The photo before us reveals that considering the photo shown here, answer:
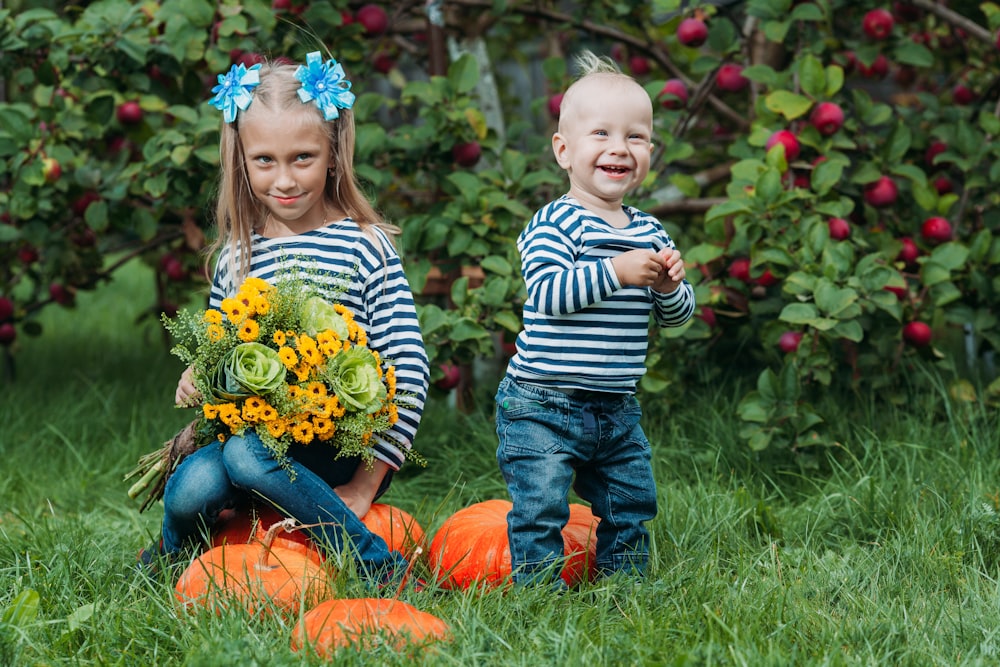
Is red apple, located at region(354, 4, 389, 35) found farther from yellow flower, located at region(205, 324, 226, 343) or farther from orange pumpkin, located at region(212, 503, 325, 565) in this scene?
orange pumpkin, located at region(212, 503, 325, 565)

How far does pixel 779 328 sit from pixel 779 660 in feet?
5.25

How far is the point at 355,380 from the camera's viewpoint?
7.92ft

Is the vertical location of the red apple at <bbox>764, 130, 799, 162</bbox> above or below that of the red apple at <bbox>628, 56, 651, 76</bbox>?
below

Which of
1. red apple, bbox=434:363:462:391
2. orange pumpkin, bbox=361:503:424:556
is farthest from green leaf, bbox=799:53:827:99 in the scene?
orange pumpkin, bbox=361:503:424:556

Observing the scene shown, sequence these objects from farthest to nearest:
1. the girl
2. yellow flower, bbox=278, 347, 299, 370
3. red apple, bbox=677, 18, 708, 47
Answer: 1. red apple, bbox=677, 18, 708, 47
2. the girl
3. yellow flower, bbox=278, 347, 299, 370

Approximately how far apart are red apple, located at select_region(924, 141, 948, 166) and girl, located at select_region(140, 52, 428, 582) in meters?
1.97

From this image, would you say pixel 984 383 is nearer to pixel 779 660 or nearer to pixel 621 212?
pixel 621 212

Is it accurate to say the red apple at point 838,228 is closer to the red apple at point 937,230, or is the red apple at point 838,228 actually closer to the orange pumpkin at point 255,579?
the red apple at point 937,230

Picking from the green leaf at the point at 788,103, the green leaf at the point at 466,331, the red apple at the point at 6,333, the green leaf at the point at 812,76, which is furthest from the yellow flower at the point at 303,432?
the red apple at the point at 6,333

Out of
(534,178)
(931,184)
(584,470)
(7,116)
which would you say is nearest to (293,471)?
(584,470)

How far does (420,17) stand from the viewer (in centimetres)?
442

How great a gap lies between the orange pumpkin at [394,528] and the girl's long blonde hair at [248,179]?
24.5 inches

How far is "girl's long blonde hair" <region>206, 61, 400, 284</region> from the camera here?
2.58m

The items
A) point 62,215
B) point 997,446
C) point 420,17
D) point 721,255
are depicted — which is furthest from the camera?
point 420,17
